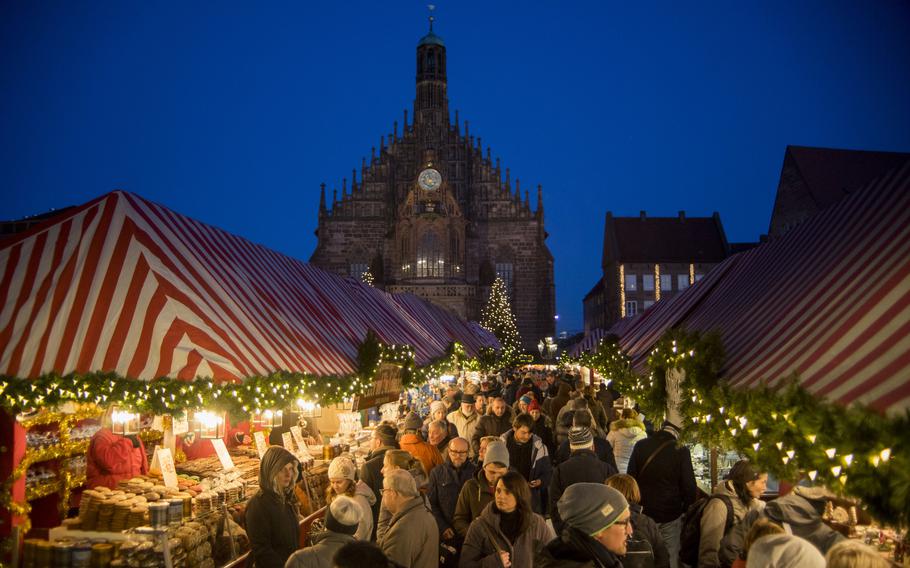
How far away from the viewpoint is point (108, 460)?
727 centimetres

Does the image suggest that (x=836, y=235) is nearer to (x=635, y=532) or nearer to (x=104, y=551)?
(x=635, y=532)

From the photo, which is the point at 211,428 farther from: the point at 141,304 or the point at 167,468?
the point at 141,304

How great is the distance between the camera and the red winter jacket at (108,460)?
23.8ft

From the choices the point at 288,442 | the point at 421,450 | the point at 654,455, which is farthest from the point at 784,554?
the point at 288,442

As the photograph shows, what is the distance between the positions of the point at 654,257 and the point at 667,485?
46.8 m

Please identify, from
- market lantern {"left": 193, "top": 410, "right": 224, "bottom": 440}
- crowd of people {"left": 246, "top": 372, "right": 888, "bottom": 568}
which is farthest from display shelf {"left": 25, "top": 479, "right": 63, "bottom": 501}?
crowd of people {"left": 246, "top": 372, "right": 888, "bottom": 568}

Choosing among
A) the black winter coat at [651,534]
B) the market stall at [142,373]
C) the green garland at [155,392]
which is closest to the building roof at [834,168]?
the market stall at [142,373]

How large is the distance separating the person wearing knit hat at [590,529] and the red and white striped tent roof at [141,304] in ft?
13.4

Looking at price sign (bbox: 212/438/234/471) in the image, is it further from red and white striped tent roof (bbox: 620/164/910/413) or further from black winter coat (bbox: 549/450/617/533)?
red and white striped tent roof (bbox: 620/164/910/413)

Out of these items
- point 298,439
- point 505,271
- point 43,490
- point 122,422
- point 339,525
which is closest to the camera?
point 339,525

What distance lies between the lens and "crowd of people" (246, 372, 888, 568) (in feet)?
9.93

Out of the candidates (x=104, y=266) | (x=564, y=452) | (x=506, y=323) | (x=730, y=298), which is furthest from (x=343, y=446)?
(x=506, y=323)

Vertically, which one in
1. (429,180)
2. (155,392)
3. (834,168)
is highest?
(429,180)

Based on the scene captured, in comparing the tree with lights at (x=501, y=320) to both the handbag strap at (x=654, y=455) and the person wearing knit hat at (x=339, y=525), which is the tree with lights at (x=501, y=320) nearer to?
the handbag strap at (x=654, y=455)
